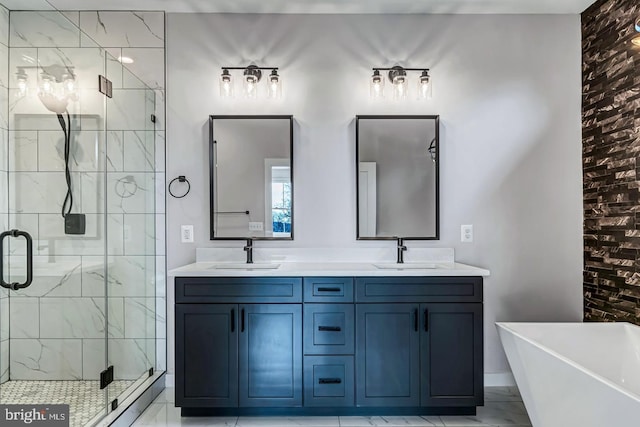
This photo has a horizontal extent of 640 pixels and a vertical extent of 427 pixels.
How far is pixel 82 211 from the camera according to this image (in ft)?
7.20

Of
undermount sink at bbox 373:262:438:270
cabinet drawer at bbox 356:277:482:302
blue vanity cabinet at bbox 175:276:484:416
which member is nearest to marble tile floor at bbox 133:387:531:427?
blue vanity cabinet at bbox 175:276:484:416

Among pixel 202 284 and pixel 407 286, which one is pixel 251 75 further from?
pixel 407 286

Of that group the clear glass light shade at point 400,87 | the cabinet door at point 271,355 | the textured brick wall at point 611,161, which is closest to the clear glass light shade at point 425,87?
the clear glass light shade at point 400,87

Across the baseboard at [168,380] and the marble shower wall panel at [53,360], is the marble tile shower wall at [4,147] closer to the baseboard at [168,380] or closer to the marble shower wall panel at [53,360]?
the marble shower wall panel at [53,360]

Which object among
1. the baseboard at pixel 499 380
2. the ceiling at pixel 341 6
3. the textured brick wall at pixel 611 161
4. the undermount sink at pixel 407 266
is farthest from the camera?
the baseboard at pixel 499 380

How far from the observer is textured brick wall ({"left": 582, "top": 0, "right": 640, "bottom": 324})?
2.26m

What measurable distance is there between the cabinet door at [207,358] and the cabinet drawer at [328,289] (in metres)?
0.44

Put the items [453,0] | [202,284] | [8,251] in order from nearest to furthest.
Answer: [8,251] < [202,284] < [453,0]

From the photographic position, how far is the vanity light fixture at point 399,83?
8.57ft

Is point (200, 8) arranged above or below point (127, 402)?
above

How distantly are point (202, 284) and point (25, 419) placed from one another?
107 centimetres

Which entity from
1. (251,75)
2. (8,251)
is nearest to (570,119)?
(251,75)

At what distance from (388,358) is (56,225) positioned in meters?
2.01

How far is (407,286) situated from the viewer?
2203 mm
